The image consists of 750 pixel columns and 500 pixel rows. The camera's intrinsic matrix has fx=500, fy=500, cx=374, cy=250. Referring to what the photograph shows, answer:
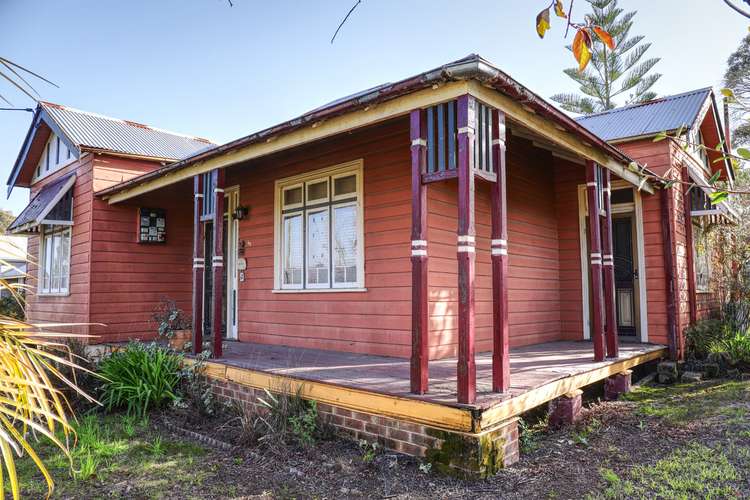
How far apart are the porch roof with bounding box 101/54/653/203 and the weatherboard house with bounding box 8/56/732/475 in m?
0.02

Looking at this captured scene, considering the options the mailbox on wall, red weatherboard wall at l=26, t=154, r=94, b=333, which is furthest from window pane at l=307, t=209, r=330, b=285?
red weatherboard wall at l=26, t=154, r=94, b=333

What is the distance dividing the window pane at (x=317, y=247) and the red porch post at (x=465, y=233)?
3139mm

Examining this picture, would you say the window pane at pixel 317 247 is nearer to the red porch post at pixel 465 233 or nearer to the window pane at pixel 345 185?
the window pane at pixel 345 185

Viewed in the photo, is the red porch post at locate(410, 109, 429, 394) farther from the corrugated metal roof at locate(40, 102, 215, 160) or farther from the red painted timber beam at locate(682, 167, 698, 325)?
the corrugated metal roof at locate(40, 102, 215, 160)

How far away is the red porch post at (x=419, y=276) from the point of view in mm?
3645

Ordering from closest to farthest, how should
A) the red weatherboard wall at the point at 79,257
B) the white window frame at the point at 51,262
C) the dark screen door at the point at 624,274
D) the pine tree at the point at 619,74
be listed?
the dark screen door at the point at 624,274 < the red weatherboard wall at the point at 79,257 < the white window frame at the point at 51,262 < the pine tree at the point at 619,74

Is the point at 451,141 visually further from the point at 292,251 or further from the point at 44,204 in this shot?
the point at 44,204

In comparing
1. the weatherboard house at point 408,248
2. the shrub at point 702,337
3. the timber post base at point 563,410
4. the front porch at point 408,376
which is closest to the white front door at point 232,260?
the weatherboard house at point 408,248

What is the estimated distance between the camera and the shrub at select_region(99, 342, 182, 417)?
17.5 feet

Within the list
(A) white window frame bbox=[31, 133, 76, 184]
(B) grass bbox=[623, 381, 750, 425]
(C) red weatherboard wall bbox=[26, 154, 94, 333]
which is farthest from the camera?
(A) white window frame bbox=[31, 133, 76, 184]

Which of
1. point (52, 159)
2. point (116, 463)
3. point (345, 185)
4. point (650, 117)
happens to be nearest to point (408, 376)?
point (116, 463)

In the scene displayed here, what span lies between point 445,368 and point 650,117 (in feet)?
19.7

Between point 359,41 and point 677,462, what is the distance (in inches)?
137

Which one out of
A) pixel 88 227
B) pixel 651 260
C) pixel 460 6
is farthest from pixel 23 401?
pixel 88 227
